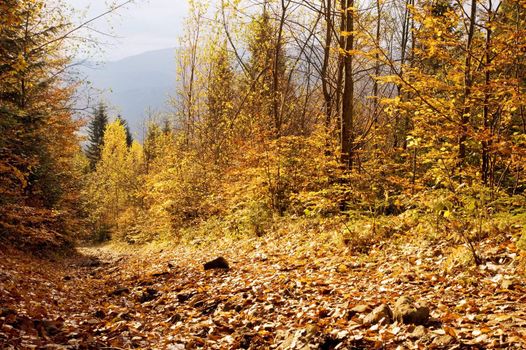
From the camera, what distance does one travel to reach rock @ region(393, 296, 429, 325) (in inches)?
174

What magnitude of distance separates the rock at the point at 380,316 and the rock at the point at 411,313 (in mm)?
82

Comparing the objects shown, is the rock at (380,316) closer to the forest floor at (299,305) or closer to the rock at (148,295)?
the forest floor at (299,305)

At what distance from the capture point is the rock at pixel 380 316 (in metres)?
4.67

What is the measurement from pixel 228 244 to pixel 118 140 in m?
42.1

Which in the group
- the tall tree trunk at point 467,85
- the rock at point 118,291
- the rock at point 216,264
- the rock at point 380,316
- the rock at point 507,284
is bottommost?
the rock at point 118,291

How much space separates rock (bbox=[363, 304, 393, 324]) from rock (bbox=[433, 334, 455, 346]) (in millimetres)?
718

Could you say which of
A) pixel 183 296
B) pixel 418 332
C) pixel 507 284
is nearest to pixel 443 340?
pixel 418 332

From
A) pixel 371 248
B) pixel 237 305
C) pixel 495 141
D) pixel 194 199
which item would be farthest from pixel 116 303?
pixel 194 199

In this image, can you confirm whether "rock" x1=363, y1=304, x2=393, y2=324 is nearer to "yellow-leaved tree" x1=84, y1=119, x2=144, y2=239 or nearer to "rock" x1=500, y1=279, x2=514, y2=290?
"rock" x1=500, y1=279, x2=514, y2=290

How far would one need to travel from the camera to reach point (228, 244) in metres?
12.6

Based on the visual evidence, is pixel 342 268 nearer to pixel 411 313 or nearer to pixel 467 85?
pixel 411 313

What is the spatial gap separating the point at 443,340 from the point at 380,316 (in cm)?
88

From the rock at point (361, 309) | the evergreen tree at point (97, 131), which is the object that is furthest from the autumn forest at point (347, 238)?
the evergreen tree at point (97, 131)

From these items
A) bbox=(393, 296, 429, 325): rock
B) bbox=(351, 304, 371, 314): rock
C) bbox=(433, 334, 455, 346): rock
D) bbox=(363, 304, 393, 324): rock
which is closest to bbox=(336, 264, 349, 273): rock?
bbox=(351, 304, 371, 314): rock
